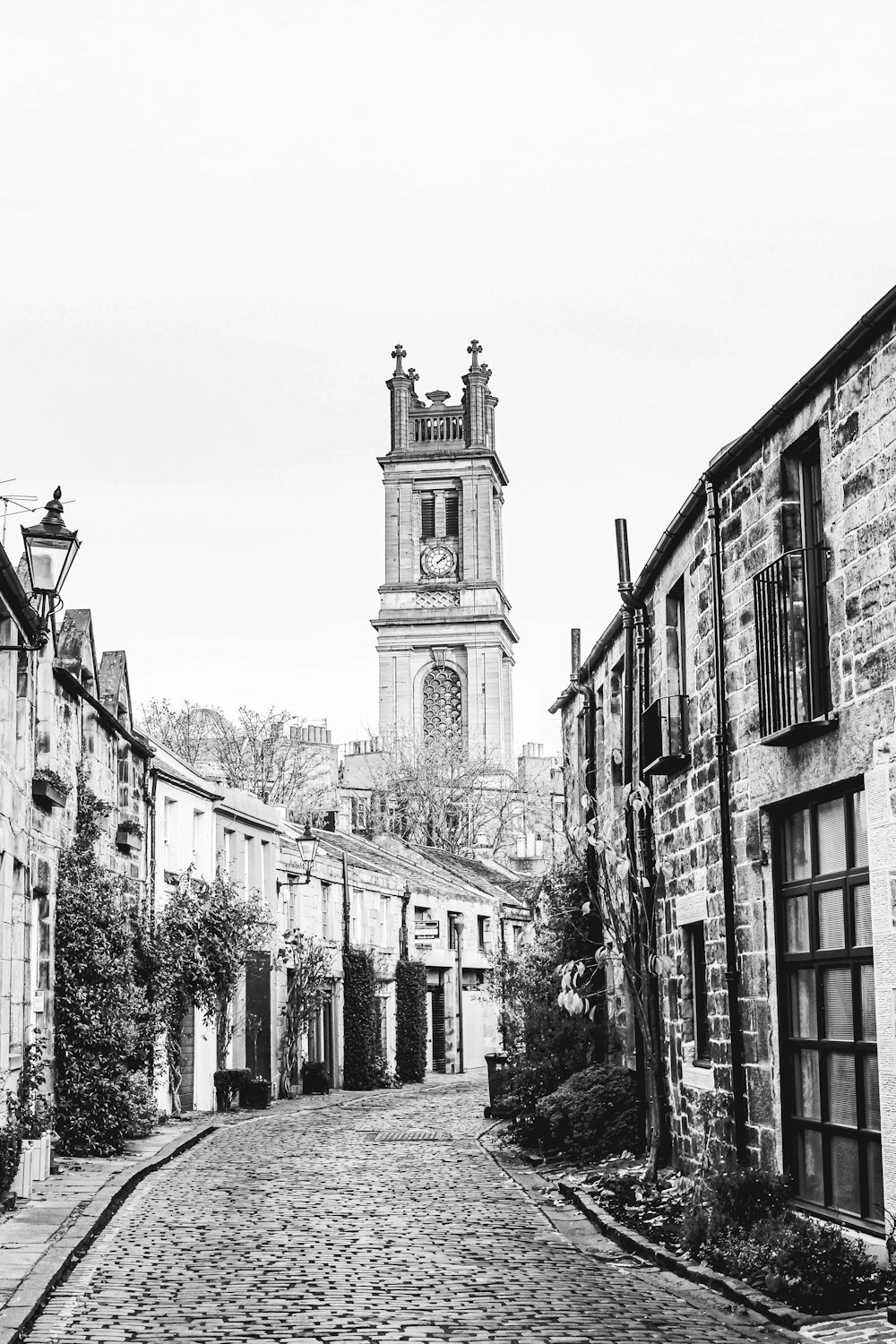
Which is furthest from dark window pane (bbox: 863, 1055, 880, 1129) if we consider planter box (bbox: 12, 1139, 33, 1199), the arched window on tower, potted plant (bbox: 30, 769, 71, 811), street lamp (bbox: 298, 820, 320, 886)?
the arched window on tower

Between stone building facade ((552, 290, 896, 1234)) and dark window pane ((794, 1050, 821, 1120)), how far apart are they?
0.02m

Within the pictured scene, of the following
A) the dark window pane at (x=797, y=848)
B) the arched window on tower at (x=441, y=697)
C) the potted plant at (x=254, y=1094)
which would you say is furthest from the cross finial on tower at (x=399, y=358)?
the dark window pane at (x=797, y=848)

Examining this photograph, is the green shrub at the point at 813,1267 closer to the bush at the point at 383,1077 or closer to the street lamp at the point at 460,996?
the bush at the point at 383,1077

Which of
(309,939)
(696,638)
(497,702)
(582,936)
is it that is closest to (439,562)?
(497,702)

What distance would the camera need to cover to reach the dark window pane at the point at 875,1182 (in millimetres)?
9625

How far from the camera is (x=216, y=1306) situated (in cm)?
966

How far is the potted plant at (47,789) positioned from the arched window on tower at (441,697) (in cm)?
8312

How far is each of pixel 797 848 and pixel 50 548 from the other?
21.9ft

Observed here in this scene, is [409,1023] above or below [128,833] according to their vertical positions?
below

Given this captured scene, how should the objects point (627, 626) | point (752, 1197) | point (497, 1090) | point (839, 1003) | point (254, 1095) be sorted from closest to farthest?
point (839, 1003) < point (752, 1197) < point (627, 626) < point (497, 1090) < point (254, 1095)

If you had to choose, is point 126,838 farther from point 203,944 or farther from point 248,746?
point 248,746

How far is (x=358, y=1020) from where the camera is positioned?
133 feet

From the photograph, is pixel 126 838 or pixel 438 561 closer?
pixel 126 838

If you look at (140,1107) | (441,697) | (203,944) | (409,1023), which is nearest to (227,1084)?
(203,944)
